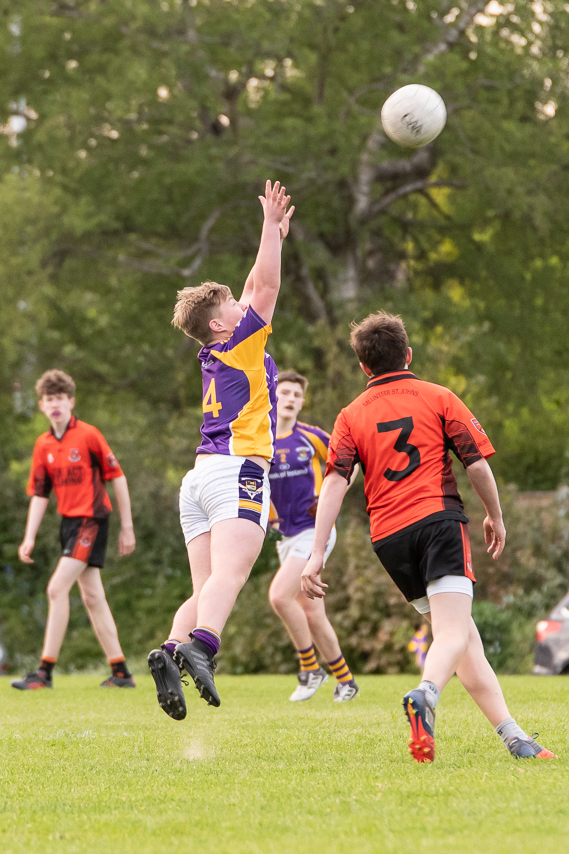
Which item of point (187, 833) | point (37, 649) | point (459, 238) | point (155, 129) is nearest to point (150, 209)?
point (155, 129)

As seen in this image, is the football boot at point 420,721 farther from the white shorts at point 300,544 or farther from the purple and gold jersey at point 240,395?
the white shorts at point 300,544

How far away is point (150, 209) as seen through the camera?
65.8 ft

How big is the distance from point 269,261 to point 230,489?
1.07 metres

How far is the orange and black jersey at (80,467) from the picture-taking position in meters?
8.92

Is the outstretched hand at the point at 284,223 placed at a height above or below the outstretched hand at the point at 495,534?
above

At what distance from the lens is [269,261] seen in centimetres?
468

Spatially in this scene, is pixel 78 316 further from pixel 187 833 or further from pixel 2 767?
pixel 187 833

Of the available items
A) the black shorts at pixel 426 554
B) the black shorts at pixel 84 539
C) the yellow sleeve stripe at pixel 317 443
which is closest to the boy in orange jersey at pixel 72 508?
the black shorts at pixel 84 539

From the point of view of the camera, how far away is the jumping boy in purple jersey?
455cm

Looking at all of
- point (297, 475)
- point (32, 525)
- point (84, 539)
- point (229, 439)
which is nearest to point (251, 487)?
point (229, 439)

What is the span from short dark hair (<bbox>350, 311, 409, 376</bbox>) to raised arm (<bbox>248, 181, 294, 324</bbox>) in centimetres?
44

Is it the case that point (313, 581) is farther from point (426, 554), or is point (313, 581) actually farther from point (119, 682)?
point (119, 682)

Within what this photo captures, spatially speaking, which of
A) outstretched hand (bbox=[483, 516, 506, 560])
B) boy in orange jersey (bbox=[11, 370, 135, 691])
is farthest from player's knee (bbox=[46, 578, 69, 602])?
outstretched hand (bbox=[483, 516, 506, 560])

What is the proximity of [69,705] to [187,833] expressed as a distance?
4482 millimetres
